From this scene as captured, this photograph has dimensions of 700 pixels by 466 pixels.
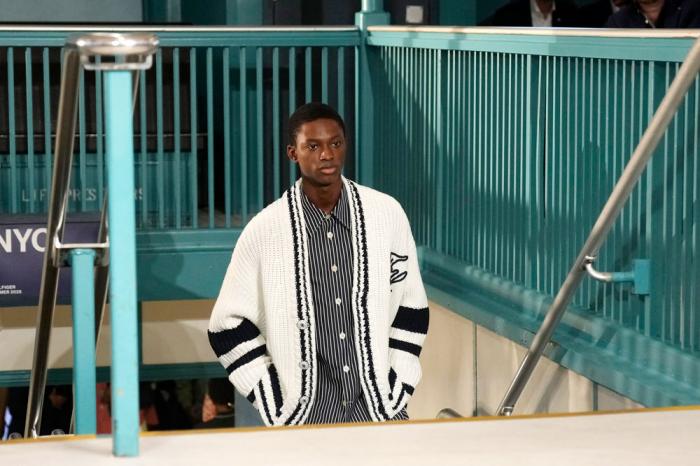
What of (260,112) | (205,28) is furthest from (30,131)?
(260,112)

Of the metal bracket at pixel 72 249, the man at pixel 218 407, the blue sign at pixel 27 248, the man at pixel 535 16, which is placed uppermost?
the man at pixel 535 16

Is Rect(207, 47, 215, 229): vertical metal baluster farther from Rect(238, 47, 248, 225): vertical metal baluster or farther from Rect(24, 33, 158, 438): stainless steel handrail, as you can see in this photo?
Rect(24, 33, 158, 438): stainless steel handrail

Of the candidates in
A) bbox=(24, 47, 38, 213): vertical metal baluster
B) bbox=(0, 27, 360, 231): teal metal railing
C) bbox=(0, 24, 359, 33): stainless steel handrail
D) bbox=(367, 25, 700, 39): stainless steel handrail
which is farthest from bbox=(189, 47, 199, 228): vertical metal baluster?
bbox=(367, 25, 700, 39): stainless steel handrail

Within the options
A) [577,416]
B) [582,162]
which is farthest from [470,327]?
[577,416]

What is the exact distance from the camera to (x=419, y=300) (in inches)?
166

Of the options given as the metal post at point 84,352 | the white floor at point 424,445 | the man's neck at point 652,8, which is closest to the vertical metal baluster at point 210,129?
the man's neck at point 652,8

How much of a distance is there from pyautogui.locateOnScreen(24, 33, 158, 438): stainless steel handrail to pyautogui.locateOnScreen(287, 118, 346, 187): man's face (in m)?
0.63

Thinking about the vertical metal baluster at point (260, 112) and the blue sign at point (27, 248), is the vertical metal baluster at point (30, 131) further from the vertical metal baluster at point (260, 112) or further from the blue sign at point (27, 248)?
the vertical metal baluster at point (260, 112)

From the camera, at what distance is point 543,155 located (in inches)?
227

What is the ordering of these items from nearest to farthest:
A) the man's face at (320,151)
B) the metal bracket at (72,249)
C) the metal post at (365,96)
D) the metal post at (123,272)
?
the metal post at (123,272)
the metal bracket at (72,249)
the man's face at (320,151)
the metal post at (365,96)

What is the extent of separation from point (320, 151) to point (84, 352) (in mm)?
1377

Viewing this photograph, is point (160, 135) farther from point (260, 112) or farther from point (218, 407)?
point (218, 407)

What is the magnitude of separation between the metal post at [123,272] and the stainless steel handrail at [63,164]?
59mm

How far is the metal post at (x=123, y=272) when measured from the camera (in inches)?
99.9
